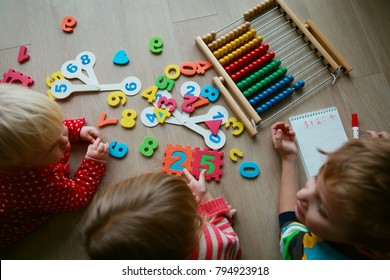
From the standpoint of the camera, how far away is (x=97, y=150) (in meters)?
→ 0.97

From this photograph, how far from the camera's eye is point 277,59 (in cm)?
114

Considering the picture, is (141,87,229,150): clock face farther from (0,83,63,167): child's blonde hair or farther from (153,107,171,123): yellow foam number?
(0,83,63,167): child's blonde hair

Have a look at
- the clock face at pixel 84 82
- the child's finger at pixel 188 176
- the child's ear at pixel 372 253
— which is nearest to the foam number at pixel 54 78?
the clock face at pixel 84 82

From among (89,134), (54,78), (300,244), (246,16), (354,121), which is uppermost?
(246,16)

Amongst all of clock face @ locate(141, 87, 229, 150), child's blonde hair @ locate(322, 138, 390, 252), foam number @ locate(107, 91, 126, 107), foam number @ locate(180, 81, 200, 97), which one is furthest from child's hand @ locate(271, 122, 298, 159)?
foam number @ locate(107, 91, 126, 107)

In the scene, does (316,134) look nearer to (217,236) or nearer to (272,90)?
(272,90)

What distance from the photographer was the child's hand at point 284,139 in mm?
1007

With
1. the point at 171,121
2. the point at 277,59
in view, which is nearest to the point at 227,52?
the point at 277,59

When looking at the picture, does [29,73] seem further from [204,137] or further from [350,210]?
[350,210]

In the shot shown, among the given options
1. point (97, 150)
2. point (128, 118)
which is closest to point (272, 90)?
point (128, 118)

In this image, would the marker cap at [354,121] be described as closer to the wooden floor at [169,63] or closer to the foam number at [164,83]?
the wooden floor at [169,63]

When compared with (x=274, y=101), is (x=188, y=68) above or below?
above

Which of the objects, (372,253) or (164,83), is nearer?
(372,253)

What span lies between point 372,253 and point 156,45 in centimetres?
87
